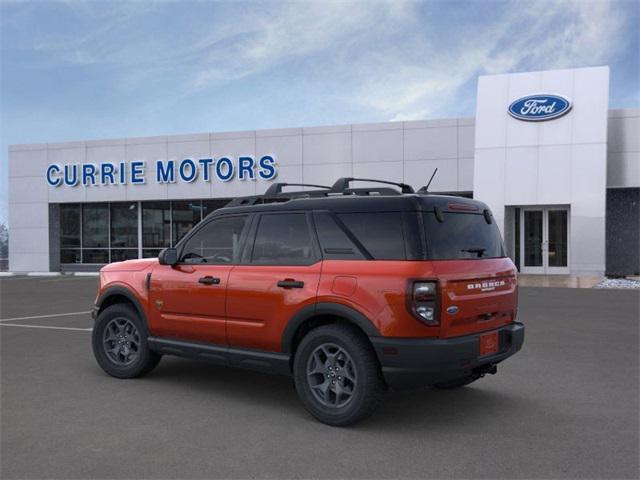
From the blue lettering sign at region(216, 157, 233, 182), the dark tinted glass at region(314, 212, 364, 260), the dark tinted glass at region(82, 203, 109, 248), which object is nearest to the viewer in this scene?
the dark tinted glass at region(314, 212, 364, 260)

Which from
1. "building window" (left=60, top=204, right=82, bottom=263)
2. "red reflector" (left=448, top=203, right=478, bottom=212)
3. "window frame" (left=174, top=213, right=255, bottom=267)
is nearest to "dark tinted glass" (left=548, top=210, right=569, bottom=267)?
"red reflector" (left=448, top=203, right=478, bottom=212)

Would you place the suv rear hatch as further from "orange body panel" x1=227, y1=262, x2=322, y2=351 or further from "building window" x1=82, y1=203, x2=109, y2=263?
"building window" x1=82, y1=203, x2=109, y2=263

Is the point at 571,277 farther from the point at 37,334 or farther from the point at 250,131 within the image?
the point at 37,334

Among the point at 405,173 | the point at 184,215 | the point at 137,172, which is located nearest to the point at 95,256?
the point at 137,172

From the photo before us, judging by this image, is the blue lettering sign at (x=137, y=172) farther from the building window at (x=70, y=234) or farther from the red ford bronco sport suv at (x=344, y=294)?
the red ford bronco sport suv at (x=344, y=294)

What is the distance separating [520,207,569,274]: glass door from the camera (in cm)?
2258

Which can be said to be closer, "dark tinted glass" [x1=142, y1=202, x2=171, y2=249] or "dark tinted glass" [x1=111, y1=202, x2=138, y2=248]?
"dark tinted glass" [x1=142, y1=202, x2=171, y2=249]

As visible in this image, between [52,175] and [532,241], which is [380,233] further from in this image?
[52,175]

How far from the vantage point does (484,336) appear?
4938 mm

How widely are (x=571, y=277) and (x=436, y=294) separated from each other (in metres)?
18.5

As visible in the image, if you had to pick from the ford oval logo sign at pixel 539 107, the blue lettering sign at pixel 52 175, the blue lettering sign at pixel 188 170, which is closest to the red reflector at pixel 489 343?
the ford oval logo sign at pixel 539 107

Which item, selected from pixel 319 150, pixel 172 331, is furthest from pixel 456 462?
pixel 319 150

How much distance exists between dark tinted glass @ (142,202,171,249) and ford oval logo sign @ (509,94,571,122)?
1561cm

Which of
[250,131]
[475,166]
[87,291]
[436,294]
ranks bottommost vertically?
[87,291]
